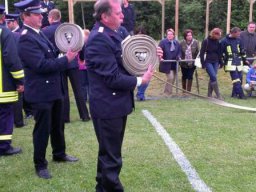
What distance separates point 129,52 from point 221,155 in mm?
2916

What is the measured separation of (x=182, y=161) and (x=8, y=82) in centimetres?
272

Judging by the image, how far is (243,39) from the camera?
43.9 ft

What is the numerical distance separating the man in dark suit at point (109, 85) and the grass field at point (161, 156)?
91cm

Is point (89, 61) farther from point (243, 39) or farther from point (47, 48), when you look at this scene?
point (243, 39)

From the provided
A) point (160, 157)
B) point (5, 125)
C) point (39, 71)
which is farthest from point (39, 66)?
point (160, 157)

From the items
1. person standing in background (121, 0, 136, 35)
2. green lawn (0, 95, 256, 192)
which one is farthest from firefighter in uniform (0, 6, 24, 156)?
person standing in background (121, 0, 136, 35)

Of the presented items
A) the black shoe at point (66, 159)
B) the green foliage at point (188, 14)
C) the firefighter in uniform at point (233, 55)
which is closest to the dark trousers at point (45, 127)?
the black shoe at point (66, 159)

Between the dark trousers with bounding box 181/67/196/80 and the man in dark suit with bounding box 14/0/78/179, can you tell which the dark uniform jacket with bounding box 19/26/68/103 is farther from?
the dark trousers with bounding box 181/67/196/80

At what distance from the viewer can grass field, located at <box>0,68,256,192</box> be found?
5359mm

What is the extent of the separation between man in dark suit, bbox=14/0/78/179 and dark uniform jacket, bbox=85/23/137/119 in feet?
3.72

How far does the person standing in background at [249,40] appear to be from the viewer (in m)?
13.4

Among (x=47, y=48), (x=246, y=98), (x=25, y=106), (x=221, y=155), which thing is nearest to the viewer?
(x=47, y=48)

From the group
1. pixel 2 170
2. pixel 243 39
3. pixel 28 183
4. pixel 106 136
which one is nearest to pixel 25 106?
pixel 2 170

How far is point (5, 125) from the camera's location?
6.60 meters
